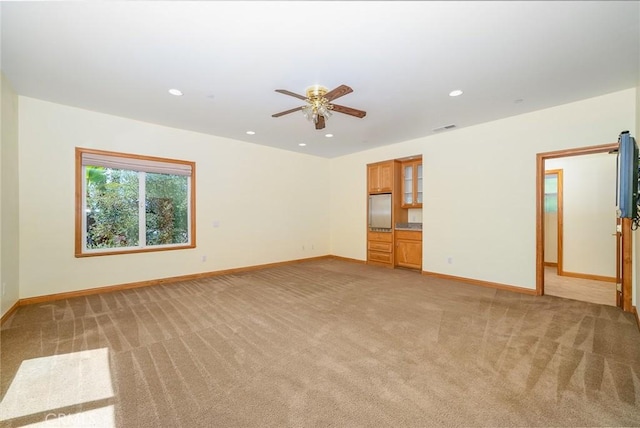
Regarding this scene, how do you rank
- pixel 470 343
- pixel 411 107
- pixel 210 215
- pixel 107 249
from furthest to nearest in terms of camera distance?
pixel 210 215, pixel 107 249, pixel 411 107, pixel 470 343

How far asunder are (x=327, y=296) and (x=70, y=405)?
2.85 metres

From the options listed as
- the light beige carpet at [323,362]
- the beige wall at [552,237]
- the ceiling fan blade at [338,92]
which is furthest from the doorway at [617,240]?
the ceiling fan blade at [338,92]

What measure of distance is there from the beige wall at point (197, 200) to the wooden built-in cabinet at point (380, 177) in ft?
4.93

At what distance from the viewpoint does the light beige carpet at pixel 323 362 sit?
1.64 m

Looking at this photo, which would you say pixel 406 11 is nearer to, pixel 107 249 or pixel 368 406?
pixel 368 406

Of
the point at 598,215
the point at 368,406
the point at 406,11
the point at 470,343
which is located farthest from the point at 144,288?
the point at 598,215

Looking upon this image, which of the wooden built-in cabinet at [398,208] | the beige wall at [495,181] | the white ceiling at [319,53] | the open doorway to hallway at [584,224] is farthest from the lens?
the wooden built-in cabinet at [398,208]

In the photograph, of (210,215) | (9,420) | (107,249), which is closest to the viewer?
(9,420)

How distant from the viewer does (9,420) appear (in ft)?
5.17

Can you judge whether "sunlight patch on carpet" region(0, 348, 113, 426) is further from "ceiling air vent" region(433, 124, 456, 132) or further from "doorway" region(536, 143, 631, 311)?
"ceiling air vent" region(433, 124, 456, 132)

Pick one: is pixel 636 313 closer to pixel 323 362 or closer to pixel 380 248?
pixel 323 362

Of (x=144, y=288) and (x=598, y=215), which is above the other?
(x=598, y=215)

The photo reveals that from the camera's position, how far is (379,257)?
20.7ft

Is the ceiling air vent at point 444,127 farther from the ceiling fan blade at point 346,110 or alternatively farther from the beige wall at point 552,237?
the beige wall at point 552,237
